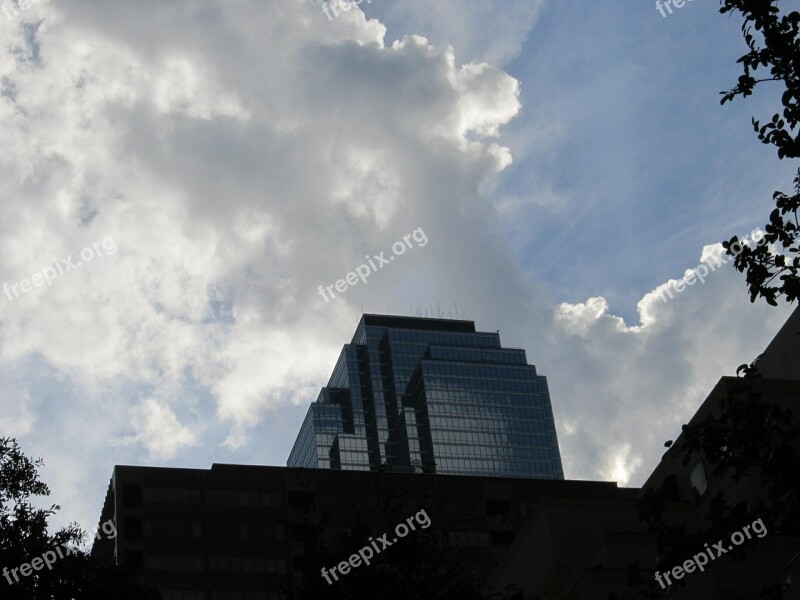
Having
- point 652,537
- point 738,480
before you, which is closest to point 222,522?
point 652,537

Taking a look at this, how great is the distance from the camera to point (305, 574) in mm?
26516

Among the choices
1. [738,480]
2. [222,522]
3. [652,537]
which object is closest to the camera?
[738,480]

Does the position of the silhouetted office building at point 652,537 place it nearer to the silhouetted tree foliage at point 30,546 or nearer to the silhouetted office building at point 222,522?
the silhouetted tree foliage at point 30,546

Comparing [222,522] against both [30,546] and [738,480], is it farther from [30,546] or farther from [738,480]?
[738,480]

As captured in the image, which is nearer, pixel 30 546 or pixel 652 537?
pixel 30 546

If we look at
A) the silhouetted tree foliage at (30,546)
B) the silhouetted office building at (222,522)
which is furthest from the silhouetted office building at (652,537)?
the silhouetted office building at (222,522)

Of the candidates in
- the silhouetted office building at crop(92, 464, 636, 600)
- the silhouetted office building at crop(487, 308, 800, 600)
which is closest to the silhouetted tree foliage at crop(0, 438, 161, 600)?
the silhouetted office building at crop(487, 308, 800, 600)

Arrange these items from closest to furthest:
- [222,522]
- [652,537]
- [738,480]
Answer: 1. [738,480]
2. [652,537]
3. [222,522]

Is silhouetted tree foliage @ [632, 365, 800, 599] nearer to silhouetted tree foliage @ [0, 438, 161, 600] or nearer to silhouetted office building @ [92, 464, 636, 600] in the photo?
silhouetted tree foliage @ [0, 438, 161, 600]

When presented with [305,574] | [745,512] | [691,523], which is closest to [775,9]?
[745,512]

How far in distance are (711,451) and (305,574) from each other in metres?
11.6

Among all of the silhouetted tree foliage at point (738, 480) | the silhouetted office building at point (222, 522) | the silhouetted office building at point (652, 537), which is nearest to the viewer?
the silhouetted tree foliage at point (738, 480)

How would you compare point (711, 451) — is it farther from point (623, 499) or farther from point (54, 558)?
point (623, 499)

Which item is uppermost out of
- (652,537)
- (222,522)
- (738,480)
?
(222,522)
